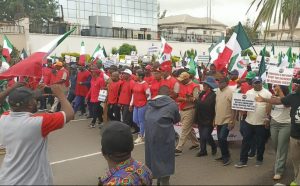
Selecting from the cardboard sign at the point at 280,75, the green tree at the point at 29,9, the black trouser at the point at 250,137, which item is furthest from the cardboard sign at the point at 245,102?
the green tree at the point at 29,9

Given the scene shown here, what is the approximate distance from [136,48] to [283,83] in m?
25.0

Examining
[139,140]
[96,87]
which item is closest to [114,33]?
[96,87]

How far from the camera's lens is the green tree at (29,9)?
141 ft

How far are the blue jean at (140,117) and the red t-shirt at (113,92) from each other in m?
1.02

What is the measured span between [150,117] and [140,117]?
350 cm

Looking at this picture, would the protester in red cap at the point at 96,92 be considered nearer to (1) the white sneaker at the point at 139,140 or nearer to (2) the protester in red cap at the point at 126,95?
(2) the protester in red cap at the point at 126,95

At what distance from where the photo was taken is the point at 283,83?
6664 mm

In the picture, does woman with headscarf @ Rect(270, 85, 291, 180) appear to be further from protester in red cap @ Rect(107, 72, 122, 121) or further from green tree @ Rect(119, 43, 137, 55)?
green tree @ Rect(119, 43, 137, 55)

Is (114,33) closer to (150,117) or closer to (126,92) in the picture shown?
(126,92)

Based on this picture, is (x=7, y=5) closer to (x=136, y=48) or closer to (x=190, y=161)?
(x=136, y=48)

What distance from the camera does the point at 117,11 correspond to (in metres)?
56.8

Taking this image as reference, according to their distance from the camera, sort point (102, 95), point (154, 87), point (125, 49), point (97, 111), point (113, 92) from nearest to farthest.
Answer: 1. point (154, 87)
2. point (113, 92)
3. point (102, 95)
4. point (97, 111)
5. point (125, 49)

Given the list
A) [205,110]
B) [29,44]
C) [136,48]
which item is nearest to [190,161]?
[205,110]

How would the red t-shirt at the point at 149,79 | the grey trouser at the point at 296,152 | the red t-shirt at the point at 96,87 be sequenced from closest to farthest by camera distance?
1. the grey trouser at the point at 296,152
2. the red t-shirt at the point at 149,79
3. the red t-shirt at the point at 96,87
